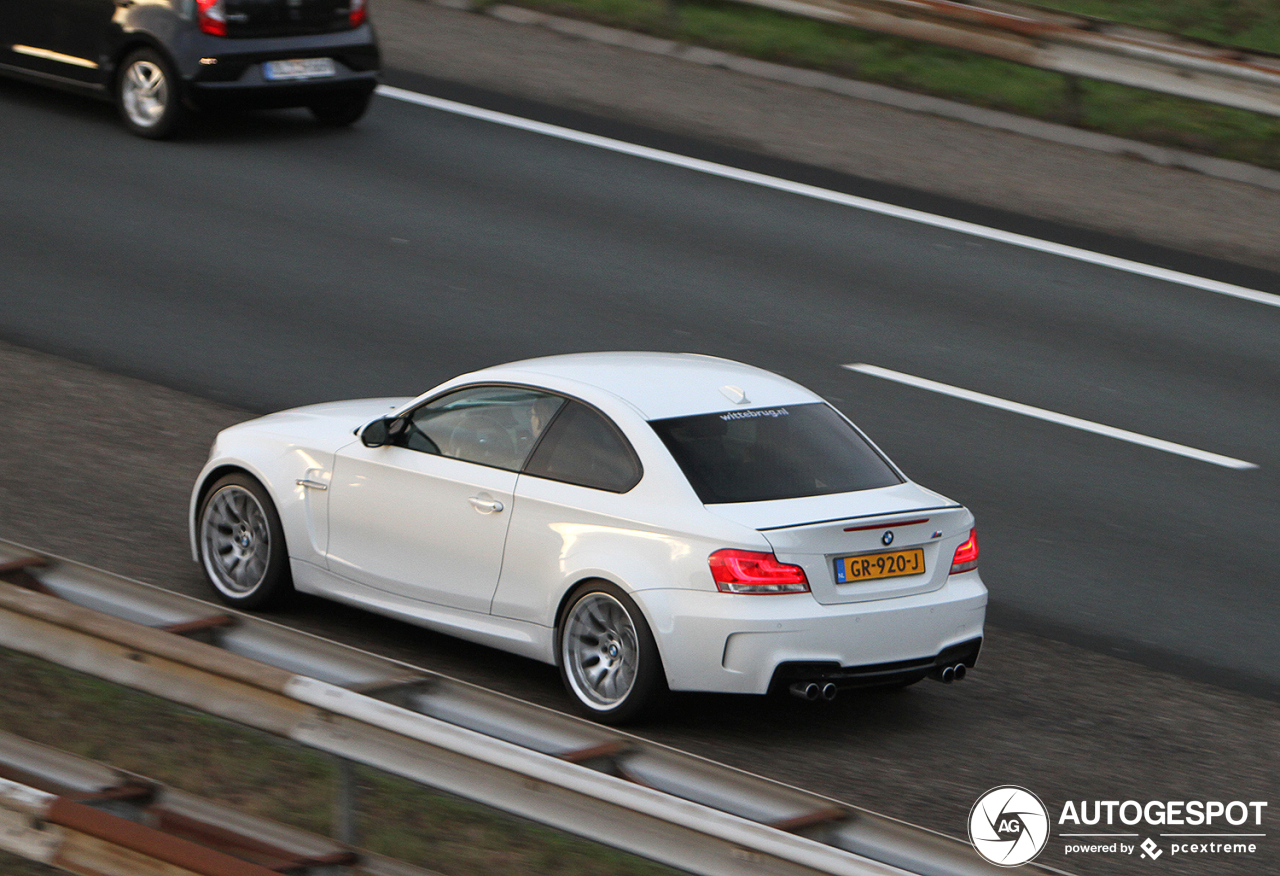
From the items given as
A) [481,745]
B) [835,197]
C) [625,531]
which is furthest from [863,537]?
[835,197]

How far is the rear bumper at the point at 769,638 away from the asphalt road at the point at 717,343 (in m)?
0.37

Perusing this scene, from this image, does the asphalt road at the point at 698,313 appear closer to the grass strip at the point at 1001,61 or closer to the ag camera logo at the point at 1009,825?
the ag camera logo at the point at 1009,825

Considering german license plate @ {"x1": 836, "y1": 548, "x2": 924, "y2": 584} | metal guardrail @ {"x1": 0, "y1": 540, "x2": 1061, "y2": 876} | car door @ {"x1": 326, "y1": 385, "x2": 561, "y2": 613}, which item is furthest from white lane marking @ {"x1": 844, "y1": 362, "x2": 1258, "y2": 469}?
metal guardrail @ {"x1": 0, "y1": 540, "x2": 1061, "y2": 876}

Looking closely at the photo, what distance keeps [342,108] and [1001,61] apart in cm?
644

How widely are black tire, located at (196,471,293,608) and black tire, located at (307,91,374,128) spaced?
342 inches

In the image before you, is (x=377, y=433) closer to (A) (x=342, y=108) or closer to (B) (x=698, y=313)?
(B) (x=698, y=313)

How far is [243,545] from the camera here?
8750 millimetres

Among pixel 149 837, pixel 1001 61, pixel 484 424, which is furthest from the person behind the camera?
pixel 1001 61

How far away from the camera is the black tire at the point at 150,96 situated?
15938mm

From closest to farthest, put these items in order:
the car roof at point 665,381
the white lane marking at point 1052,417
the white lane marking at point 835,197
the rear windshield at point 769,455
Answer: the rear windshield at point 769,455, the car roof at point 665,381, the white lane marking at point 1052,417, the white lane marking at point 835,197

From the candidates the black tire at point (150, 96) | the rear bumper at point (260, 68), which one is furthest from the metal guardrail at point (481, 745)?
the black tire at point (150, 96)

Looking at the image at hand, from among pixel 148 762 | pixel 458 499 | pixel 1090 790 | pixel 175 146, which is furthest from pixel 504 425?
pixel 175 146

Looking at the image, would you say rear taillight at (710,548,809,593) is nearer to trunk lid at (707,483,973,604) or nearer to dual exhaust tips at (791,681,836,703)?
trunk lid at (707,483,973,604)

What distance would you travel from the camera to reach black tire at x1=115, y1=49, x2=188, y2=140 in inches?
627
